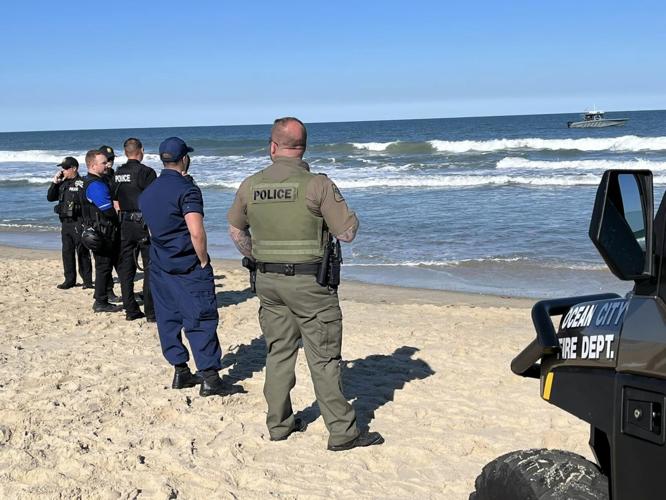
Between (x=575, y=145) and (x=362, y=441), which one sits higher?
(x=575, y=145)

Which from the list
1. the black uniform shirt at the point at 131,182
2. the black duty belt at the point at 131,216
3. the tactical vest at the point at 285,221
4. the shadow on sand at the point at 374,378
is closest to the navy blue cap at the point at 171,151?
the tactical vest at the point at 285,221

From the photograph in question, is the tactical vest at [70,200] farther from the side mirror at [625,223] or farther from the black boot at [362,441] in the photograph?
the side mirror at [625,223]

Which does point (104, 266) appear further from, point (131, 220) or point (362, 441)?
point (362, 441)

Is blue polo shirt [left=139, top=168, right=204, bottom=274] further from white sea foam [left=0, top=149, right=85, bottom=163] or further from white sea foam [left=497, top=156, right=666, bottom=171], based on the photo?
white sea foam [left=0, top=149, right=85, bottom=163]

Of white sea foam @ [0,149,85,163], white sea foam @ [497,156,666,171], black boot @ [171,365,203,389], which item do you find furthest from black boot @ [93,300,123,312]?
white sea foam @ [0,149,85,163]

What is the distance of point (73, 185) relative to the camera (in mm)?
9195

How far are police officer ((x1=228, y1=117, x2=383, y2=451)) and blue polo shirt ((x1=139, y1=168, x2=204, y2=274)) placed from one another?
0.88m

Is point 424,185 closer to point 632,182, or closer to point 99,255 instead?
point 99,255

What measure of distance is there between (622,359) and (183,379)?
4.16 meters

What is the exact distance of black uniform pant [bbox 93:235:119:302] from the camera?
7.98 metres

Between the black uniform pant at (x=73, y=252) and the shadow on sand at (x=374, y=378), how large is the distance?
435cm

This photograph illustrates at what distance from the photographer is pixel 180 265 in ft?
17.5

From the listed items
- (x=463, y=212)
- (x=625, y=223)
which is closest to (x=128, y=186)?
(x=625, y=223)

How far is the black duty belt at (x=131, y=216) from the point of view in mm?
7453
